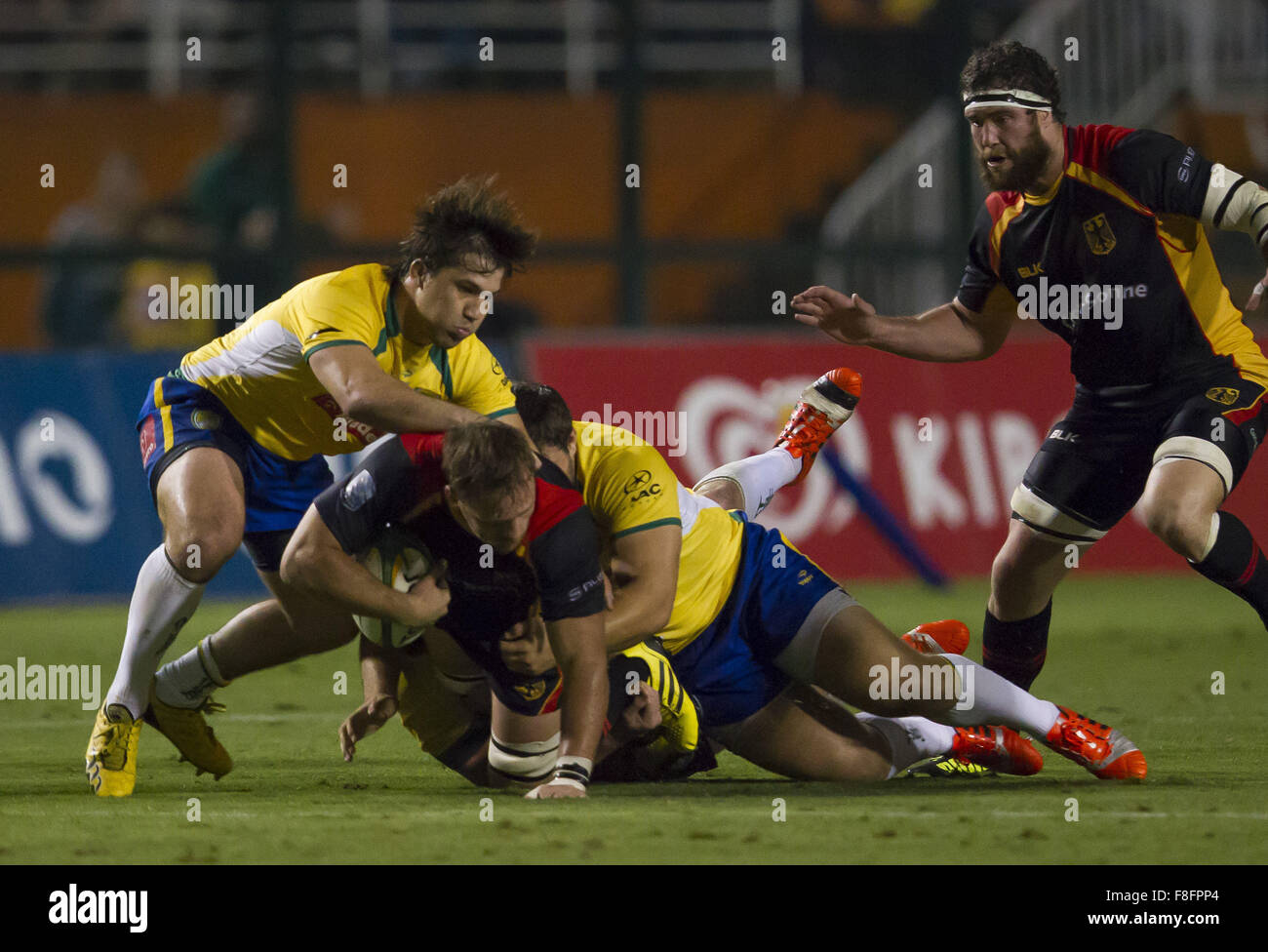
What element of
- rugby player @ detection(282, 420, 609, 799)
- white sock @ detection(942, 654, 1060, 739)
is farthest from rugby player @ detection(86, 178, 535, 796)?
white sock @ detection(942, 654, 1060, 739)

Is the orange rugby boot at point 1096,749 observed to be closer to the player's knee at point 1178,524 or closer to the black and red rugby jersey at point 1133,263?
the player's knee at point 1178,524

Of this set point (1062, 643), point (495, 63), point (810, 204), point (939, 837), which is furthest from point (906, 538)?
point (939, 837)

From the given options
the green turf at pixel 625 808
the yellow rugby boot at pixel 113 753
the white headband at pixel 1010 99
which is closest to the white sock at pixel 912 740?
the green turf at pixel 625 808

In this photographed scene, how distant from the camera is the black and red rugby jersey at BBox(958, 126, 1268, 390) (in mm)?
6672

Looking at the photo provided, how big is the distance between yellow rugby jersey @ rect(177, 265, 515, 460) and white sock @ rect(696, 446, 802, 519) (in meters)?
1.13

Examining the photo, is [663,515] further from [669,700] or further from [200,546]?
[200,546]

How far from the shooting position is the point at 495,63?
1642 cm

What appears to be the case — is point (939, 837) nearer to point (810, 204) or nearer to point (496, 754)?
point (496, 754)

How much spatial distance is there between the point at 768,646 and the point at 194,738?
1.91 metres

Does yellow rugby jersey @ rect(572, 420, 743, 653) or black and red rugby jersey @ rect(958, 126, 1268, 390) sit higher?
black and red rugby jersey @ rect(958, 126, 1268, 390)

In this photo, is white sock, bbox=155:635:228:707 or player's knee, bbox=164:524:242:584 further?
white sock, bbox=155:635:228:707

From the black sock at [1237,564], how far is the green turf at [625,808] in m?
0.57

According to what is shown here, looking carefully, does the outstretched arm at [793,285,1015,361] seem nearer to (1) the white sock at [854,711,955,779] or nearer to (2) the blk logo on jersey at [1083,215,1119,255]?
(2) the blk logo on jersey at [1083,215,1119,255]

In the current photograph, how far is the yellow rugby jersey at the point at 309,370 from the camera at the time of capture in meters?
6.32
